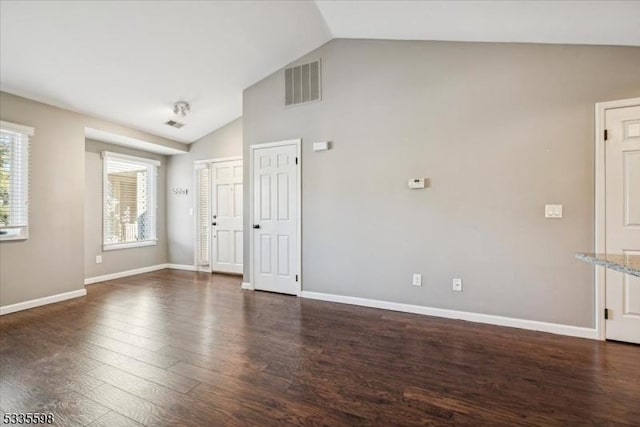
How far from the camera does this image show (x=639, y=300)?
250 centimetres

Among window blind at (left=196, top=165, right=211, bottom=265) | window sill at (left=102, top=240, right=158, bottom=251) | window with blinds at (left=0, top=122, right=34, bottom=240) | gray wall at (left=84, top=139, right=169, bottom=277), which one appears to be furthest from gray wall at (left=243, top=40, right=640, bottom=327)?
window sill at (left=102, top=240, right=158, bottom=251)

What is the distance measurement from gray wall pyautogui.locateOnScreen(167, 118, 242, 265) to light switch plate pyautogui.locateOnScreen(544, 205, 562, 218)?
4881mm

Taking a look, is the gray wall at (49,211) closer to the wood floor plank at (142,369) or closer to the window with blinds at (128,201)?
the window with blinds at (128,201)

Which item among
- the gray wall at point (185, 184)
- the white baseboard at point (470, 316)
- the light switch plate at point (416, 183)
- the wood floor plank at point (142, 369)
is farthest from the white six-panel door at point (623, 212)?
the gray wall at point (185, 184)

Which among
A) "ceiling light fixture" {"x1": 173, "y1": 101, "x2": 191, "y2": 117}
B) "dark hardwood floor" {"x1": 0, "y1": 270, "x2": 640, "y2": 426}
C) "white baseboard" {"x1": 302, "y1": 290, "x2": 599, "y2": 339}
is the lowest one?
"dark hardwood floor" {"x1": 0, "y1": 270, "x2": 640, "y2": 426}

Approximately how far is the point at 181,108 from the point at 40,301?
3190 mm

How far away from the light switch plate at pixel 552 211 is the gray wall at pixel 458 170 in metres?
0.04

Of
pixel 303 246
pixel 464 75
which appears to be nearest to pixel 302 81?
pixel 464 75

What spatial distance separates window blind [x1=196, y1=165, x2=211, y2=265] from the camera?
577 cm

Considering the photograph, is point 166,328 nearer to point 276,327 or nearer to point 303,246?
point 276,327

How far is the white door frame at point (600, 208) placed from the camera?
8.46 feet

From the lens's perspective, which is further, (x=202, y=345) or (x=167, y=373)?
(x=202, y=345)

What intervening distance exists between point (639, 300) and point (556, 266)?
2.07 ft

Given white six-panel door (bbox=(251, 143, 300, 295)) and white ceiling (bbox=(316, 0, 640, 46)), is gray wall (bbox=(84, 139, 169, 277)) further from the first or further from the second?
white ceiling (bbox=(316, 0, 640, 46))
